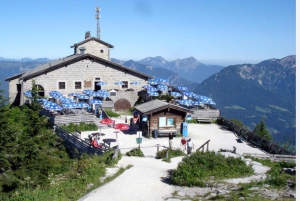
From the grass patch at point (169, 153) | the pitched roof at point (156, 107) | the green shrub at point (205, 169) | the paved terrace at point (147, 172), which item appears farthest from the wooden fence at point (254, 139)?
the green shrub at point (205, 169)

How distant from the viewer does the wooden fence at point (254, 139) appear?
24378 mm

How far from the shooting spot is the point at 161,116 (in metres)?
27.8

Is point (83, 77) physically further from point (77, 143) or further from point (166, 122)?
point (77, 143)

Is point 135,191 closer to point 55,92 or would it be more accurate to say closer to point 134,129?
point 134,129

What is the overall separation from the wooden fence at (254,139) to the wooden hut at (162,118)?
490 cm

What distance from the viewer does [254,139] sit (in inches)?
1101

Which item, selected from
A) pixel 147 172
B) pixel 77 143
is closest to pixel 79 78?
pixel 77 143

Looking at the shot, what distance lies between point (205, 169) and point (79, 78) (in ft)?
92.5

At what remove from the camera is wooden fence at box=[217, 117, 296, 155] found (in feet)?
80.0

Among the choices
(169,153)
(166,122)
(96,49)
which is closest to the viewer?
(169,153)

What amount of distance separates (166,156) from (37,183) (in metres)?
7.71

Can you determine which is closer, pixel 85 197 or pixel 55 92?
pixel 85 197
